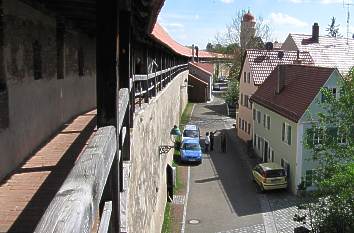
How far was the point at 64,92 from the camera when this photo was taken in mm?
9828

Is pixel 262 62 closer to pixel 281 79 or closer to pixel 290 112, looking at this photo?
pixel 281 79

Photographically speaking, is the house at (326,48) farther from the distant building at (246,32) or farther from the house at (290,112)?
the distant building at (246,32)

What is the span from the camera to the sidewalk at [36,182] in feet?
13.2

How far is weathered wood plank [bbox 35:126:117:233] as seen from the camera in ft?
4.98

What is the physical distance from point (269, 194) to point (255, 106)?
1043 centimetres

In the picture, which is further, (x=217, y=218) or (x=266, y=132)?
(x=266, y=132)

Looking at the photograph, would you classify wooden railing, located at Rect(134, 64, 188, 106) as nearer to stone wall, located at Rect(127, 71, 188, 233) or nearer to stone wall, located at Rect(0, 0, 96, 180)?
stone wall, located at Rect(127, 71, 188, 233)

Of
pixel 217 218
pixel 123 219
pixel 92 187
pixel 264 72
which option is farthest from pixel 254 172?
pixel 92 187

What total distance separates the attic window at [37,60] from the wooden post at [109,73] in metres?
3.64

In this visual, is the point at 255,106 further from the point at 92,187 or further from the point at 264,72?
the point at 92,187

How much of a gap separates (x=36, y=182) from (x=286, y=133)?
20.1m

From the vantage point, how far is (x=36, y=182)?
16.8ft

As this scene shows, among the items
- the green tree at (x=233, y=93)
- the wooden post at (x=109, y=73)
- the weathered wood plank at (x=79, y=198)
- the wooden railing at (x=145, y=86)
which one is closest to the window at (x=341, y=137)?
the wooden railing at (x=145, y=86)

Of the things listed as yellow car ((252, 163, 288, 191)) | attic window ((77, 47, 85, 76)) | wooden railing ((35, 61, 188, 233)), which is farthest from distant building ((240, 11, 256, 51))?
wooden railing ((35, 61, 188, 233))
